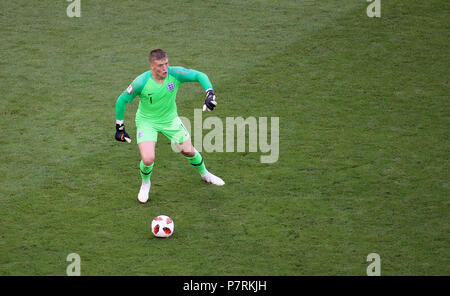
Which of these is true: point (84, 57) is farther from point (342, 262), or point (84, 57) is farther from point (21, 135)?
point (342, 262)

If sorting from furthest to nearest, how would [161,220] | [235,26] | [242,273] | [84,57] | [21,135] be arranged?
[235,26]
[84,57]
[21,135]
[161,220]
[242,273]

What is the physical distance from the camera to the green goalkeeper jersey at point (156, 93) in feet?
26.5

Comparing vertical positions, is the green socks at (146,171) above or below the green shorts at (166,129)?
below

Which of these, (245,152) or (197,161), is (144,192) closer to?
(197,161)

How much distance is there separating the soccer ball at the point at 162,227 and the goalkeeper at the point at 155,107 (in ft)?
2.94

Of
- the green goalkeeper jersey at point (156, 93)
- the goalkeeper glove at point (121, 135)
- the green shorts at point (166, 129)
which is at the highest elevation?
the green goalkeeper jersey at point (156, 93)

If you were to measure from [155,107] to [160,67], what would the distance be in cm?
66

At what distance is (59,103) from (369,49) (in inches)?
254

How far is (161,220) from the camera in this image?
7.44 metres

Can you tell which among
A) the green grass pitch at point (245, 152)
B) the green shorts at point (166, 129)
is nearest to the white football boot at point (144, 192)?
the green grass pitch at point (245, 152)

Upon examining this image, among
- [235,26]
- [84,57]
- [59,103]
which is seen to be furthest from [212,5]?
[59,103]

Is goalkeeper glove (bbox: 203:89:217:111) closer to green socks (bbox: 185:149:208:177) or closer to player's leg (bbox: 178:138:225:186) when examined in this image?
player's leg (bbox: 178:138:225:186)

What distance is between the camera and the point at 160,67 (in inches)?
310

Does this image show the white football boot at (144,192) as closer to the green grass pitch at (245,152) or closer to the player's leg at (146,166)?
the player's leg at (146,166)
